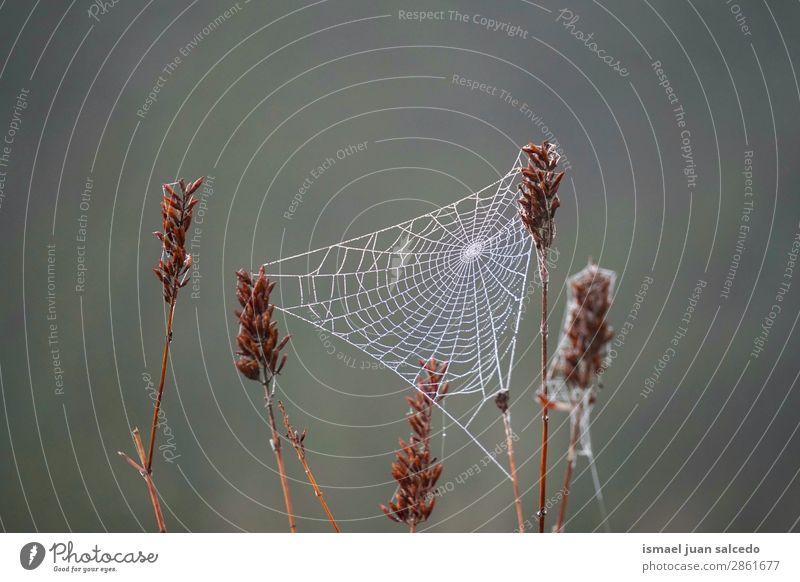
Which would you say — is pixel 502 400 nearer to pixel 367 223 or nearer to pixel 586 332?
pixel 586 332

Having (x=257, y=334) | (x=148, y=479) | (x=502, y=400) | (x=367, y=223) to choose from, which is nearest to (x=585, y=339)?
(x=502, y=400)

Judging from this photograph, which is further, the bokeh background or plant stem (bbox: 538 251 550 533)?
the bokeh background

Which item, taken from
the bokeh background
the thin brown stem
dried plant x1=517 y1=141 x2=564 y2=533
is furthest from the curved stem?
the bokeh background

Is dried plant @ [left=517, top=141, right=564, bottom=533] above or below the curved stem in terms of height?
above

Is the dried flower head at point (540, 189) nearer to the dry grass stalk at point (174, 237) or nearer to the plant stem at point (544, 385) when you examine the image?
the plant stem at point (544, 385)

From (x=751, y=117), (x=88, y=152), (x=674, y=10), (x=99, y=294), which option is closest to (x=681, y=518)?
(x=751, y=117)

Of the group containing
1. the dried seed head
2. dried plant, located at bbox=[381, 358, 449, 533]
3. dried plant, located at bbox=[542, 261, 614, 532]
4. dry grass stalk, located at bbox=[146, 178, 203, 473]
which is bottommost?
dried plant, located at bbox=[381, 358, 449, 533]

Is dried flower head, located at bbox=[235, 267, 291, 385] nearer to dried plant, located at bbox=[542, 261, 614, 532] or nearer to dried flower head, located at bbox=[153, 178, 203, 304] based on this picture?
dried flower head, located at bbox=[153, 178, 203, 304]

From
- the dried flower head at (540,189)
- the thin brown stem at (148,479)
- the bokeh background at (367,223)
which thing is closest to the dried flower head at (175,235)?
the thin brown stem at (148,479)
